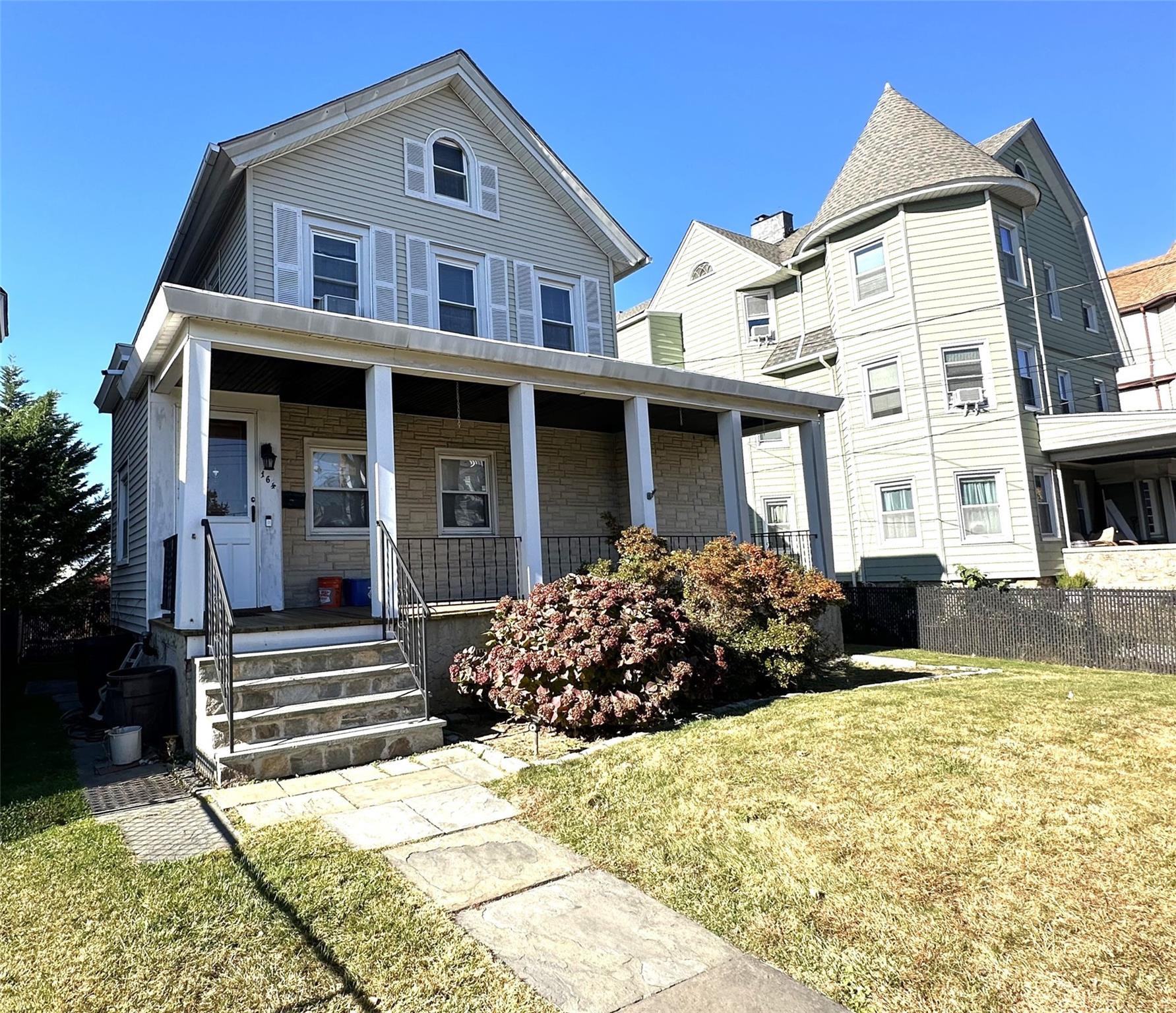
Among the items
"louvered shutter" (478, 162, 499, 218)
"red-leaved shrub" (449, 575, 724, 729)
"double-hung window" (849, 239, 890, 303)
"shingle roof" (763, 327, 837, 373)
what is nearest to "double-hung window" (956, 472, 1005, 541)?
→ "shingle roof" (763, 327, 837, 373)

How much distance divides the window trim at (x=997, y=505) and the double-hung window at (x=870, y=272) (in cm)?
457

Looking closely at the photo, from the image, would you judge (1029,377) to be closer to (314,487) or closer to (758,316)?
(758,316)

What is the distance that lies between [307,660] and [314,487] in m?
3.75

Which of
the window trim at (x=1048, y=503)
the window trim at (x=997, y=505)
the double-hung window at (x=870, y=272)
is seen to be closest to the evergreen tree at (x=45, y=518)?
the double-hung window at (x=870, y=272)

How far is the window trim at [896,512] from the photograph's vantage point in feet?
51.9

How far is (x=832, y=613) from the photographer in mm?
10547

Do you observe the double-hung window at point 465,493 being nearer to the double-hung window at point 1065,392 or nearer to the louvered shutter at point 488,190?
the louvered shutter at point 488,190

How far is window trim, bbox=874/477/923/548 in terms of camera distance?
51.9ft

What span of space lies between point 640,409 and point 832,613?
165 inches

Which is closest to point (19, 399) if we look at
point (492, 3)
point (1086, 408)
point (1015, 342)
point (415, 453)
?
point (415, 453)

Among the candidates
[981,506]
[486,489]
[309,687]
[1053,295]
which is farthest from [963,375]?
[309,687]

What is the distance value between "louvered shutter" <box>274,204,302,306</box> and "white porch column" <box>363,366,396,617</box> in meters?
2.78

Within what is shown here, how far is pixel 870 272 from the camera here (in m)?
16.8

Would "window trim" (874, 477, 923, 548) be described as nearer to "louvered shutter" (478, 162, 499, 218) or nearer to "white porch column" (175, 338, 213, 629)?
"louvered shutter" (478, 162, 499, 218)
